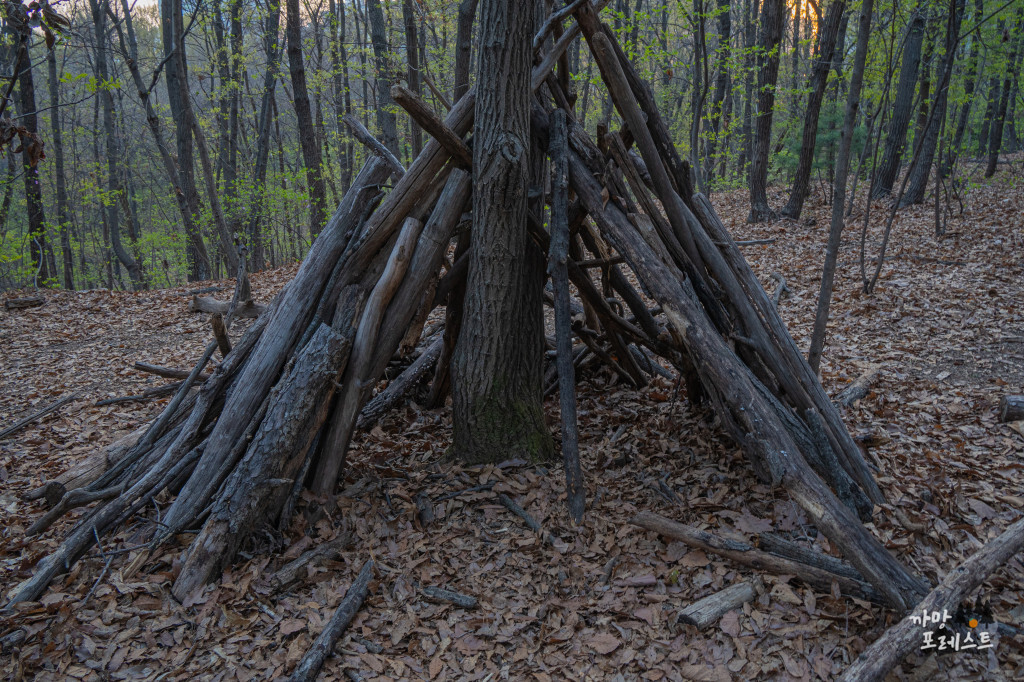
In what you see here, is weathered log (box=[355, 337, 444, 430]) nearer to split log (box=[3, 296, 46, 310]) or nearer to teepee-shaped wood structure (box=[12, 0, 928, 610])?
teepee-shaped wood structure (box=[12, 0, 928, 610])

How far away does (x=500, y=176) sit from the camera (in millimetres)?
3646

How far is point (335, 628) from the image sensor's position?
2.84m

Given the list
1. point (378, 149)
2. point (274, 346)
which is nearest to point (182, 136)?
point (378, 149)

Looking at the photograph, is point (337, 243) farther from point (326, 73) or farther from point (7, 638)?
point (326, 73)

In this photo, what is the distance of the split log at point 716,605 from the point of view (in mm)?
2783

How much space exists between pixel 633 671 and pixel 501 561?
948 mm

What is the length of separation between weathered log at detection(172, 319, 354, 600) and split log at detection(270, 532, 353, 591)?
33 centimetres

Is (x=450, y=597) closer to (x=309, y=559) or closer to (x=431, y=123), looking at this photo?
(x=309, y=559)

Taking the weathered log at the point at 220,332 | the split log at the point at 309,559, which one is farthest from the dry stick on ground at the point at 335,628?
the weathered log at the point at 220,332

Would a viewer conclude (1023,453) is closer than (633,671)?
No

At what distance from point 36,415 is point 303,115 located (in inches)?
317

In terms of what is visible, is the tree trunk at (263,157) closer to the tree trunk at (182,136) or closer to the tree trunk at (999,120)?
the tree trunk at (182,136)

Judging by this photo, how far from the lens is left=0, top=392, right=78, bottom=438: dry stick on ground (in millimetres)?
4863

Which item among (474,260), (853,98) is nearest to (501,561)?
(474,260)
